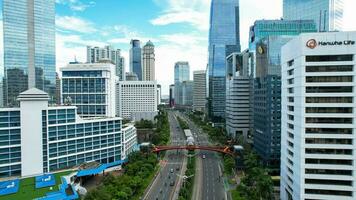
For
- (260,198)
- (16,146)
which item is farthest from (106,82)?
(260,198)

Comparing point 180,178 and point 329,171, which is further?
point 180,178

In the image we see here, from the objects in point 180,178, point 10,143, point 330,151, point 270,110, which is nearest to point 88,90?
point 10,143

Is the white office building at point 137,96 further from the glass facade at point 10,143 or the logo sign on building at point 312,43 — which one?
the logo sign on building at point 312,43

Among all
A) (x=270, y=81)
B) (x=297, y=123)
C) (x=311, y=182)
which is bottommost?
(x=311, y=182)

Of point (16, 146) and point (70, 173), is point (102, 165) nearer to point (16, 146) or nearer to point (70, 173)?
point (70, 173)

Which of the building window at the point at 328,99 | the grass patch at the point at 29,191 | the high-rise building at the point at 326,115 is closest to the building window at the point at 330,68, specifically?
the high-rise building at the point at 326,115

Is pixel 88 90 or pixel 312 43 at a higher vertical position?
pixel 312 43

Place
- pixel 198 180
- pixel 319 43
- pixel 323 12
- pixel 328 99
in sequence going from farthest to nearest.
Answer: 1. pixel 323 12
2. pixel 198 180
3. pixel 328 99
4. pixel 319 43

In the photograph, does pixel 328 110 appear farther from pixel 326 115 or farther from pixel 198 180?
pixel 198 180
